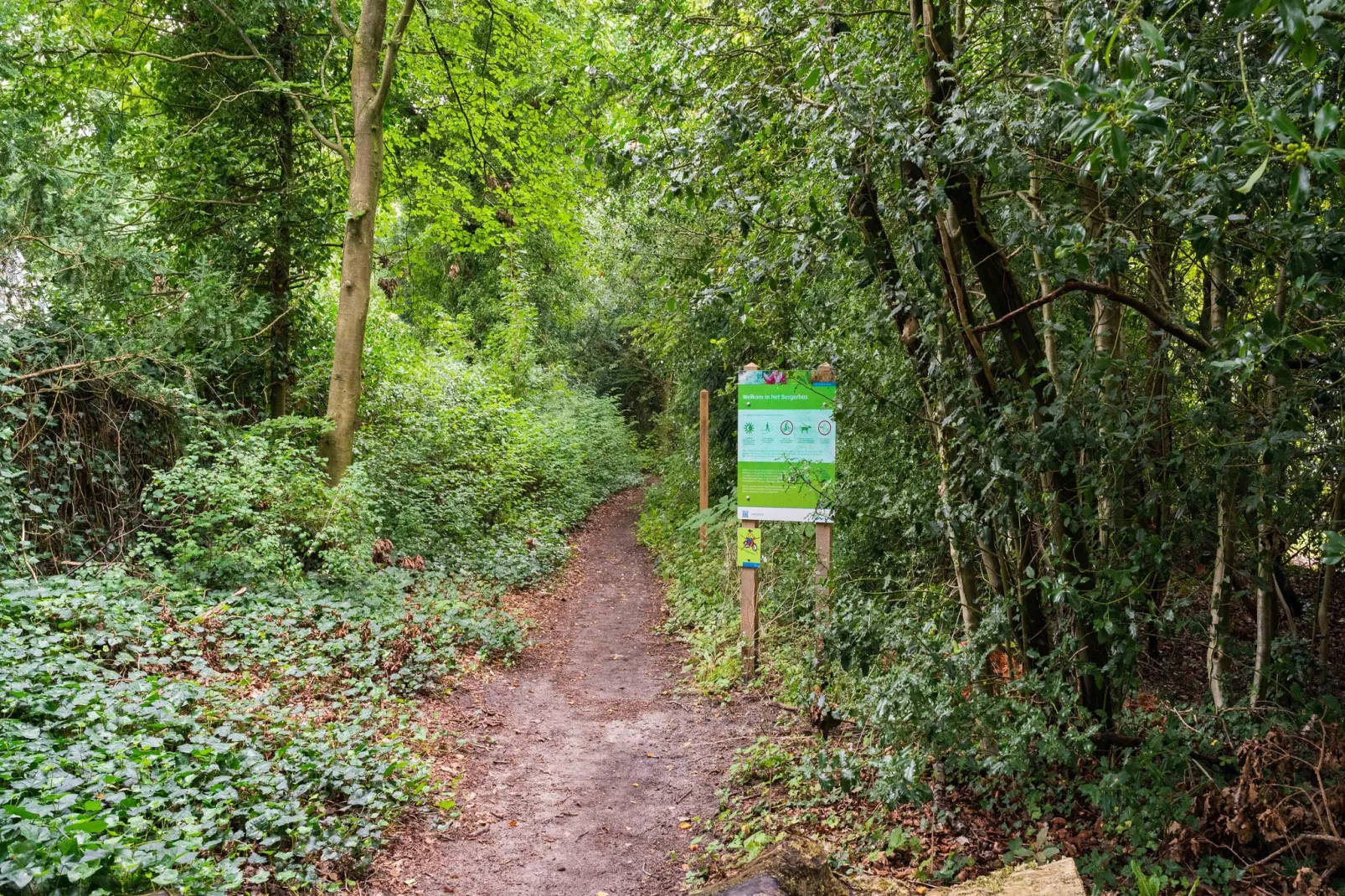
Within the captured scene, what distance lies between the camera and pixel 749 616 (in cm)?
764

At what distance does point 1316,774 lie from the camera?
316 centimetres

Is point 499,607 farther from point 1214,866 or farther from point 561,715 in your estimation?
point 1214,866

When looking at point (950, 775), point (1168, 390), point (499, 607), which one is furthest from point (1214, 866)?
point (499, 607)

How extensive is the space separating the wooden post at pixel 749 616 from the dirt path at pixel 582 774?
0.61 meters

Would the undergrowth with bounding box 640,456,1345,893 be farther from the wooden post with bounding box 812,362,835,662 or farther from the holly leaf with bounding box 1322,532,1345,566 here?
the holly leaf with bounding box 1322,532,1345,566

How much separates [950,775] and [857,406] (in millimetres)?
2290

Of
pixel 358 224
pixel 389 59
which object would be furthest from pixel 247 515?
pixel 389 59

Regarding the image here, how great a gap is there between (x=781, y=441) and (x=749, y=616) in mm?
1774

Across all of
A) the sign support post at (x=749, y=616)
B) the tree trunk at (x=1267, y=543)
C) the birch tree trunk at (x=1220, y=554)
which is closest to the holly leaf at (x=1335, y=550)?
the tree trunk at (x=1267, y=543)

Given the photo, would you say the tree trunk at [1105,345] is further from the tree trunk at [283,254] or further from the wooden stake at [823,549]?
the tree trunk at [283,254]

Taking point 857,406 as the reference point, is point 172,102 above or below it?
above

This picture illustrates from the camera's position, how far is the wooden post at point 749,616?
7504 mm

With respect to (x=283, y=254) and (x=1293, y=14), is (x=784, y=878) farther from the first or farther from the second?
(x=283, y=254)

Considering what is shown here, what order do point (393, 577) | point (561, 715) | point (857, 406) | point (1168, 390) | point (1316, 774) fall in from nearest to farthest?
point (1316, 774)
point (1168, 390)
point (857, 406)
point (561, 715)
point (393, 577)
